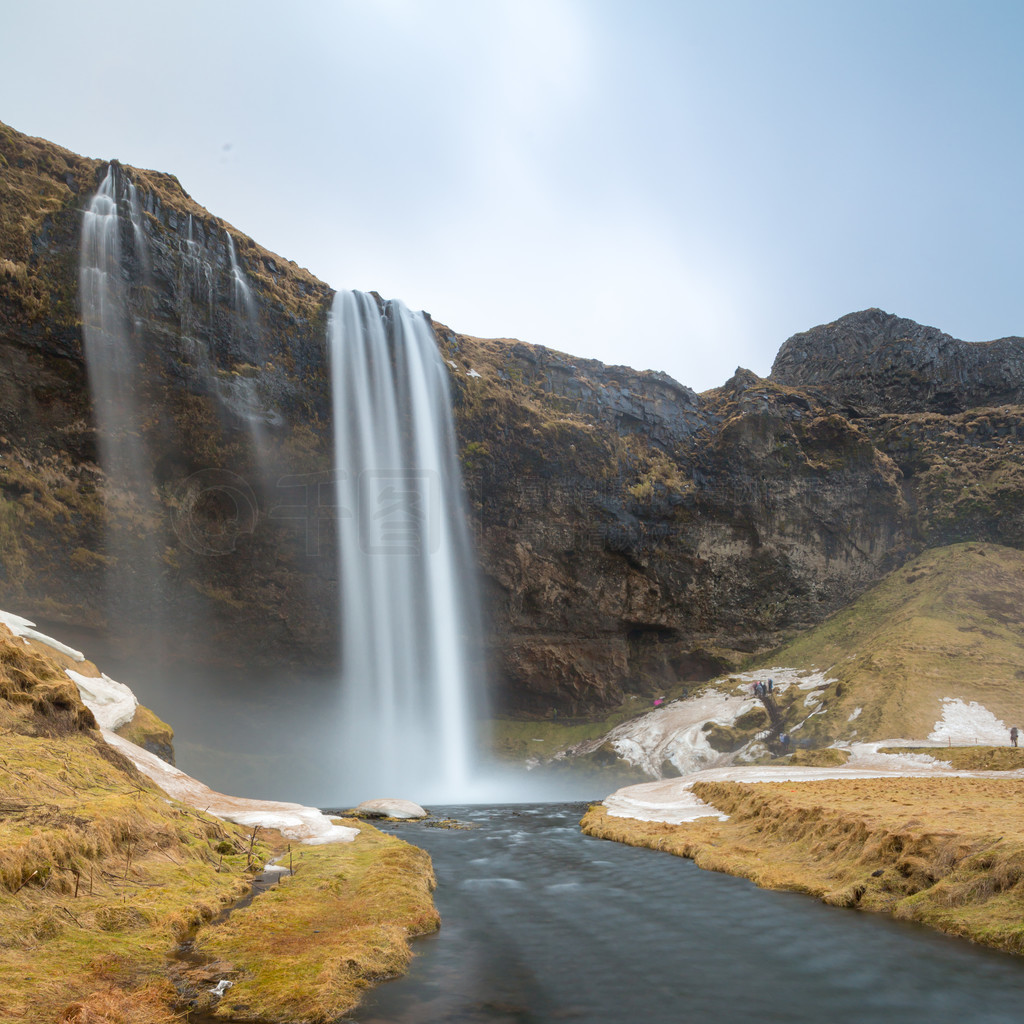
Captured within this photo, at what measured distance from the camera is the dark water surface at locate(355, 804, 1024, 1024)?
916 cm

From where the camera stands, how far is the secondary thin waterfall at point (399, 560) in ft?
197

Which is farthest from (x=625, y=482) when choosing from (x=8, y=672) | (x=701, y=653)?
(x=8, y=672)

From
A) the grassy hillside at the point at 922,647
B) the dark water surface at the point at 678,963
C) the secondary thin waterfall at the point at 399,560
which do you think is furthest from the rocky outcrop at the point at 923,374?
the dark water surface at the point at 678,963

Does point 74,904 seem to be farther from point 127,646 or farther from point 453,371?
point 453,371

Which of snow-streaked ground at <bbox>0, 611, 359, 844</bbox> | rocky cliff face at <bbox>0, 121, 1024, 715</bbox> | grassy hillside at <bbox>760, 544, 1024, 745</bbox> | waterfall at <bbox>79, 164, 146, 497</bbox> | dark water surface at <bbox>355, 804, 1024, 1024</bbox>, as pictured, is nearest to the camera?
dark water surface at <bbox>355, 804, 1024, 1024</bbox>

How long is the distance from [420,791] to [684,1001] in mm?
55456

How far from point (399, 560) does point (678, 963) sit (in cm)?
5554

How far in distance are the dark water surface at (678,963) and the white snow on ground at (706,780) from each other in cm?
1210

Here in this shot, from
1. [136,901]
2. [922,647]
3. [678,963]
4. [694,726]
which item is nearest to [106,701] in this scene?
[136,901]

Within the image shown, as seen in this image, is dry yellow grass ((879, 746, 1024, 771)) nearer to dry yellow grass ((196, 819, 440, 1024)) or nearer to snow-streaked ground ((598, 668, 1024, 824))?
snow-streaked ground ((598, 668, 1024, 824))

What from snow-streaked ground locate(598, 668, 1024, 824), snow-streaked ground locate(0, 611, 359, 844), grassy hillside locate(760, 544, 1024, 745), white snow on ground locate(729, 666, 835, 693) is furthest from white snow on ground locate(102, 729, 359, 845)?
white snow on ground locate(729, 666, 835, 693)

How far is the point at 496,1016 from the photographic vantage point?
8.79 m

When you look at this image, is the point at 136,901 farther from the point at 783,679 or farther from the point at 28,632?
the point at 783,679

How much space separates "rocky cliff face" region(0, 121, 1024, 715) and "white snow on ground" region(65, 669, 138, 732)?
1018 inches
